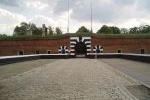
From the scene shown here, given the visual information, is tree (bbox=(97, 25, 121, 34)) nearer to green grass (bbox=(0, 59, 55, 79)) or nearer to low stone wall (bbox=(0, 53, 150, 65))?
low stone wall (bbox=(0, 53, 150, 65))

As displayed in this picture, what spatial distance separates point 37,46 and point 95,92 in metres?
37.3

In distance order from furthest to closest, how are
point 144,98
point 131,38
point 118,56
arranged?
point 131,38
point 118,56
point 144,98

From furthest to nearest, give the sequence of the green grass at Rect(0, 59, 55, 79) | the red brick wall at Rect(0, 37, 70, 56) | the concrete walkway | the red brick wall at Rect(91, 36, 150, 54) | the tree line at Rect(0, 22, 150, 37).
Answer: the tree line at Rect(0, 22, 150, 37) < the red brick wall at Rect(0, 37, 70, 56) < the red brick wall at Rect(91, 36, 150, 54) < the green grass at Rect(0, 59, 55, 79) < the concrete walkway

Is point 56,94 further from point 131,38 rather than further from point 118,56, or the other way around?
point 131,38

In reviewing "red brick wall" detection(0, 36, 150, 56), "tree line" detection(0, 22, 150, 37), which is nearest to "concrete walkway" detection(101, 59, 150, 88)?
"red brick wall" detection(0, 36, 150, 56)

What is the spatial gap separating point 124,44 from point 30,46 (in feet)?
39.5

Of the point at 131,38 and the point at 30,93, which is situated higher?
the point at 131,38

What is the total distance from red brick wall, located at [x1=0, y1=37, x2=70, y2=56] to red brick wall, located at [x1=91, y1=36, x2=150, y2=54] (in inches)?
184

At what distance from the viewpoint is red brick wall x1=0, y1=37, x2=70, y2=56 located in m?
45.5

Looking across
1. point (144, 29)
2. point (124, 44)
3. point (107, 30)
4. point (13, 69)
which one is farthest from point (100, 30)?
point (13, 69)

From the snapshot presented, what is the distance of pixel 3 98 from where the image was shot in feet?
27.5

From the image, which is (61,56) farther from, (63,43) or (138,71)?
(138,71)

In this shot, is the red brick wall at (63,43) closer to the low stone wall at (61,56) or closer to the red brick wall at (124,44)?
the red brick wall at (124,44)

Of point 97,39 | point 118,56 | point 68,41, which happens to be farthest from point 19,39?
point 118,56
